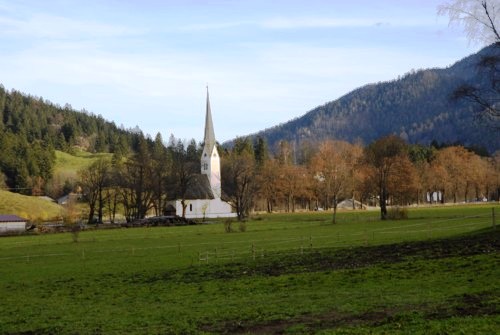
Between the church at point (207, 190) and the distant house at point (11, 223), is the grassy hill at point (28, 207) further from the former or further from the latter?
the church at point (207, 190)

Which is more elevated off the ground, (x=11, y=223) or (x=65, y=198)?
(x=65, y=198)

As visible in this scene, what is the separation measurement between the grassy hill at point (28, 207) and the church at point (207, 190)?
3063 cm

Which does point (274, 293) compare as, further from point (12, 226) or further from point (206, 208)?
point (206, 208)

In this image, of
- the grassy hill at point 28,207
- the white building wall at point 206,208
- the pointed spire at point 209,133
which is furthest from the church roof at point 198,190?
the grassy hill at point 28,207

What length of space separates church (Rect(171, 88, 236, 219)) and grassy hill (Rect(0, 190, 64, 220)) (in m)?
30.6

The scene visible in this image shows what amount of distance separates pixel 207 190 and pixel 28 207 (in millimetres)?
43730

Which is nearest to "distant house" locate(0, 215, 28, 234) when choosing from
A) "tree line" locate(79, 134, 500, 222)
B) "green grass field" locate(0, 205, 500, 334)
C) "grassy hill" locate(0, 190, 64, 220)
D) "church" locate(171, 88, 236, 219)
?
"tree line" locate(79, 134, 500, 222)

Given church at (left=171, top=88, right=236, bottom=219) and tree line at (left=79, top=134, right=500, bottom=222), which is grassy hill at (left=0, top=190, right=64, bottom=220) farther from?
church at (left=171, top=88, right=236, bottom=219)

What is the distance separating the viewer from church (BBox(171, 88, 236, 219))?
149 m

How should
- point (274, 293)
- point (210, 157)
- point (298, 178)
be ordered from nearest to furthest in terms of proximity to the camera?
point (274, 293)
point (298, 178)
point (210, 157)

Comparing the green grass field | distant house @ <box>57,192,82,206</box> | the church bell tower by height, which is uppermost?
the church bell tower

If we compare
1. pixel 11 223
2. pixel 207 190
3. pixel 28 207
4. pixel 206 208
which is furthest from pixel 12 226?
pixel 207 190

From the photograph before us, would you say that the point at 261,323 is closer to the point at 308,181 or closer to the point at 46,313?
the point at 46,313

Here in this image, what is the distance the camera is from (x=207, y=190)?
153 m
